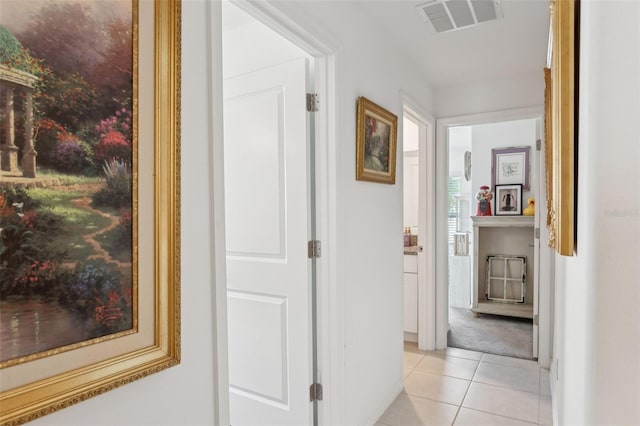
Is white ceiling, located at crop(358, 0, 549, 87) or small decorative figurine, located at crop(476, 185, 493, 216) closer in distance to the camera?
white ceiling, located at crop(358, 0, 549, 87)

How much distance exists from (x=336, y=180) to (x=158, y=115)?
1055 mm

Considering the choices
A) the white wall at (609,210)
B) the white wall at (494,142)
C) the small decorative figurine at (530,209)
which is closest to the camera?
the white wall at (609,210)

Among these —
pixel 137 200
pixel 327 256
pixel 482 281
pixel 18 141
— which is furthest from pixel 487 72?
pixel 18 141

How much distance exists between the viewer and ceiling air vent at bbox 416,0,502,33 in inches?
82.4

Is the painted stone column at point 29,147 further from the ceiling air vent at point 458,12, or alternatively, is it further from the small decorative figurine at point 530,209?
the small decorative figurine at point 530,209

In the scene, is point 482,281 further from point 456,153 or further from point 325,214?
point 325,214

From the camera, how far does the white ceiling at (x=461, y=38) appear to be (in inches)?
84.2

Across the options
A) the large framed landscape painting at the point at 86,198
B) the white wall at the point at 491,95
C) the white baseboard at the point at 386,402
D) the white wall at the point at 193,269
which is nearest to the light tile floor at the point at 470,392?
the white baseboard at the point at 386,402

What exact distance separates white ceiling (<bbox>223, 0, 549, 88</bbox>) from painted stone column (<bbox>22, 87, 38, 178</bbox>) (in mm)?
1244

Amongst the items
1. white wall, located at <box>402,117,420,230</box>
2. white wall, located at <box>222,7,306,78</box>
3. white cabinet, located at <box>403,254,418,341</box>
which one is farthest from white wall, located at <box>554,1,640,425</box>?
white wall, located at <box>402,117,420,230</box>

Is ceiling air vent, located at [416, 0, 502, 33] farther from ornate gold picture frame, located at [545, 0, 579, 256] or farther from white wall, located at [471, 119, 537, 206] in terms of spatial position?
white wall, located at [471, 119, 537, 206]

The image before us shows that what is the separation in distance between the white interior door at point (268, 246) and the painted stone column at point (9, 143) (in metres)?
1.33

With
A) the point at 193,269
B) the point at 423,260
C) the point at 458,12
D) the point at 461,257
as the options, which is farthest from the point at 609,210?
the point at 461,257

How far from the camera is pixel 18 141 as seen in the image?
77 cm
